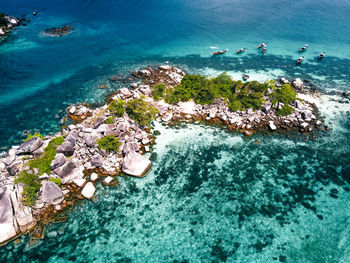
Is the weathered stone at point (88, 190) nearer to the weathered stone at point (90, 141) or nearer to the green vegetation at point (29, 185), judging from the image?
the green vegetation at point (29, 185)

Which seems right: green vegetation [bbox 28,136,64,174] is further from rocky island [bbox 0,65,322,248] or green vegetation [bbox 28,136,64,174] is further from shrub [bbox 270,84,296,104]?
shrub [bbox 270,84,296,104]

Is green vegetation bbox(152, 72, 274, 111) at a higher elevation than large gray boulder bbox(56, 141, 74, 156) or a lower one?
higher

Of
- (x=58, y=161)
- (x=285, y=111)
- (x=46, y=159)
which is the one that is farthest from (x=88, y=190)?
(x=285, y=111)

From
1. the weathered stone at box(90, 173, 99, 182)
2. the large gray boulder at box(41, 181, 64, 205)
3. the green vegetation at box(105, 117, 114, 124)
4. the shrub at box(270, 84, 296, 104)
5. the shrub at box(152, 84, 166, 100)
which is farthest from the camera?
the shrub at box(152, 84, 166, 100)

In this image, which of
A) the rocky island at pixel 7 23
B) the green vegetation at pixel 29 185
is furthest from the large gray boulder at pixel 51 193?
the rocky island at pixel 7 23

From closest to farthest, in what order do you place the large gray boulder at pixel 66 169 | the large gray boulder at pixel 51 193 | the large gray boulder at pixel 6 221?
the large gray boulder at pixel 6 221 → the large gray boulder at pixel 51 193 → the large gray boulder at pixel 66 169

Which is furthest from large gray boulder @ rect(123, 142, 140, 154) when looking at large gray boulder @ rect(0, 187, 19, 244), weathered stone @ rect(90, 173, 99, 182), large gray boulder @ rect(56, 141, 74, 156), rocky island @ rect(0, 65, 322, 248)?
large gray boulder @ rect(0, 187, 19, 244)

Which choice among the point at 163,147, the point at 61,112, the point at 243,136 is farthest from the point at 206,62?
the point at 61,112
